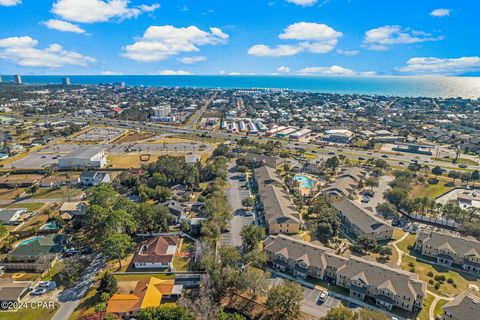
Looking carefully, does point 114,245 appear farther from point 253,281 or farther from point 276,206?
point 276,206

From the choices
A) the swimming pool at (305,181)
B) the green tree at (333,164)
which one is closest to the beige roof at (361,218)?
the swimming pool at (305,181)

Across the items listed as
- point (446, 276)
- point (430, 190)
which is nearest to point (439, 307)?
point (446, 276)

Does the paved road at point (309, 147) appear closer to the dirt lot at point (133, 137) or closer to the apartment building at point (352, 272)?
the dirt lot at point (133, 137)

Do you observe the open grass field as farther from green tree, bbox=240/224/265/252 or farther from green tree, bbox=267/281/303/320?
green tree, bbox=267/281/303/320

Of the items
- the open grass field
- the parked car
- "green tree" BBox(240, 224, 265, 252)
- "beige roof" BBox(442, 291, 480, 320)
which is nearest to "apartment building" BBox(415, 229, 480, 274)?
"beige roof" BBox(442, 291, 480, 320)

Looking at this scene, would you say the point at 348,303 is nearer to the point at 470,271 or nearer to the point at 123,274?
the point at 470,271
